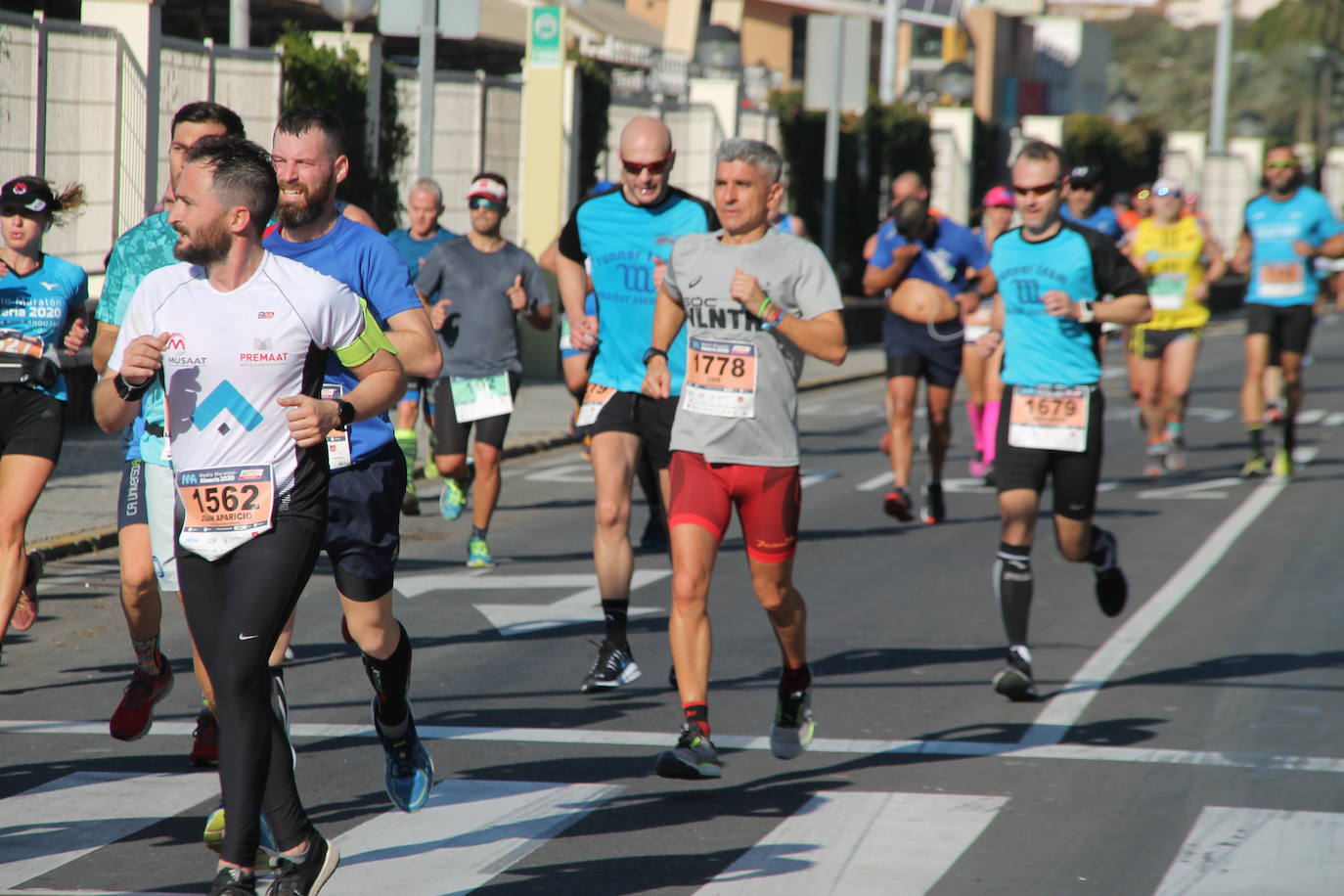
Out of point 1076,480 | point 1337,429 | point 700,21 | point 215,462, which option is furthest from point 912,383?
point 700,21

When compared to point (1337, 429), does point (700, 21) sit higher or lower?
higher

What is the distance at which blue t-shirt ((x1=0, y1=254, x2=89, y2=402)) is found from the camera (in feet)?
25.6

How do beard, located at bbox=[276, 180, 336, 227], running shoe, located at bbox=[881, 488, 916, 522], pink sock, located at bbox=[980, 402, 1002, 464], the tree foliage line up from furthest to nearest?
the tree foliage, pink sock, located at bbox=[980, 402, 1002, 464], running shoe, located at bbox=[881, 488, 916, 522], beard, located at bbox=[276, 180, 336, 227]

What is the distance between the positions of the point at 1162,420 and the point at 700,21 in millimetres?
41501

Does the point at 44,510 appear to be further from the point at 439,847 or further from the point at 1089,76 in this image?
the point at 1089,76

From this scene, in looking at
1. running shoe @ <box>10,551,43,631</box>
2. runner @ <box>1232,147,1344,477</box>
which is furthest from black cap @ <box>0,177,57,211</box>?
runner @ <box>1232,147,1344,477</box>

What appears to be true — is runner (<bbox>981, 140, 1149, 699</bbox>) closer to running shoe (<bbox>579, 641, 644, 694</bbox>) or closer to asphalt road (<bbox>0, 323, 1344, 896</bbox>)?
asphalt road (<bbox>0, 323, 1344, 896</bbox>)

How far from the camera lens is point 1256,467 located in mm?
15492

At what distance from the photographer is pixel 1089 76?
272ft

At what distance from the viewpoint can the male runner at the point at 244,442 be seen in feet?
15.4

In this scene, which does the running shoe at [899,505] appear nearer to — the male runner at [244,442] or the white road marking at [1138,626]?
the white road marking at [1138,626]

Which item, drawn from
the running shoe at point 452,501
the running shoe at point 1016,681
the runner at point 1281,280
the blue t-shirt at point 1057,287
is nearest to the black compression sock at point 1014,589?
the running shoe at point 1016,681

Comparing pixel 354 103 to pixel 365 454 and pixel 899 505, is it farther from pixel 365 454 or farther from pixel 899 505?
pixel 365 454

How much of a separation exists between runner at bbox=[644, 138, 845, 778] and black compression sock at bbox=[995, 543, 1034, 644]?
1.54 meters
